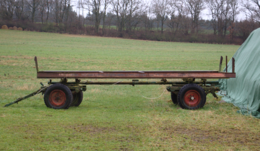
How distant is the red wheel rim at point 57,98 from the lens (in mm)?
9430

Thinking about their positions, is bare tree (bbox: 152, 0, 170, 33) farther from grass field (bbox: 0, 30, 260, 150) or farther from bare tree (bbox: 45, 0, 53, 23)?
grass field (bbox: 0, 30, 260, 150)

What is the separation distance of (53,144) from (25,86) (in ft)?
30.9

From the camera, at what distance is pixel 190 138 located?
267 inches

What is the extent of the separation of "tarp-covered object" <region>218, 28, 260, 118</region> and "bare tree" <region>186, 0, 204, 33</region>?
69665mm

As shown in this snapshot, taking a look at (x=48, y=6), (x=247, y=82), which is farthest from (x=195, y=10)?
(x=247, y=82)

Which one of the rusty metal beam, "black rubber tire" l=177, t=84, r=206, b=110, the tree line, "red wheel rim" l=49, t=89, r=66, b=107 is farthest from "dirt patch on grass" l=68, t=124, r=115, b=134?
the tree line

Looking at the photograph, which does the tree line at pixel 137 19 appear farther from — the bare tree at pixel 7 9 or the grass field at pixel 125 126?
the grass field at pixel 125 126

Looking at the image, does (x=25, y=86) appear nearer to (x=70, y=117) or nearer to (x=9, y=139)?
(x=70, y=117)

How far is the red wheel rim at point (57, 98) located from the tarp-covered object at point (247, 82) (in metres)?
6.16

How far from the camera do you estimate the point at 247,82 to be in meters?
10.8

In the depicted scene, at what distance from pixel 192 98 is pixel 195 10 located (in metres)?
76.2

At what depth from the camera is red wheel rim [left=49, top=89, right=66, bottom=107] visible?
371 inches

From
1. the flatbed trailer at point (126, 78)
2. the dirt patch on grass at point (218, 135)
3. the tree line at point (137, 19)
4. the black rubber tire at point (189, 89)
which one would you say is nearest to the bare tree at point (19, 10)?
the tree line at point (137, 19)

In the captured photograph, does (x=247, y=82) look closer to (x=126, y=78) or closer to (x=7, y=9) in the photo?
(x=126, y=78)
